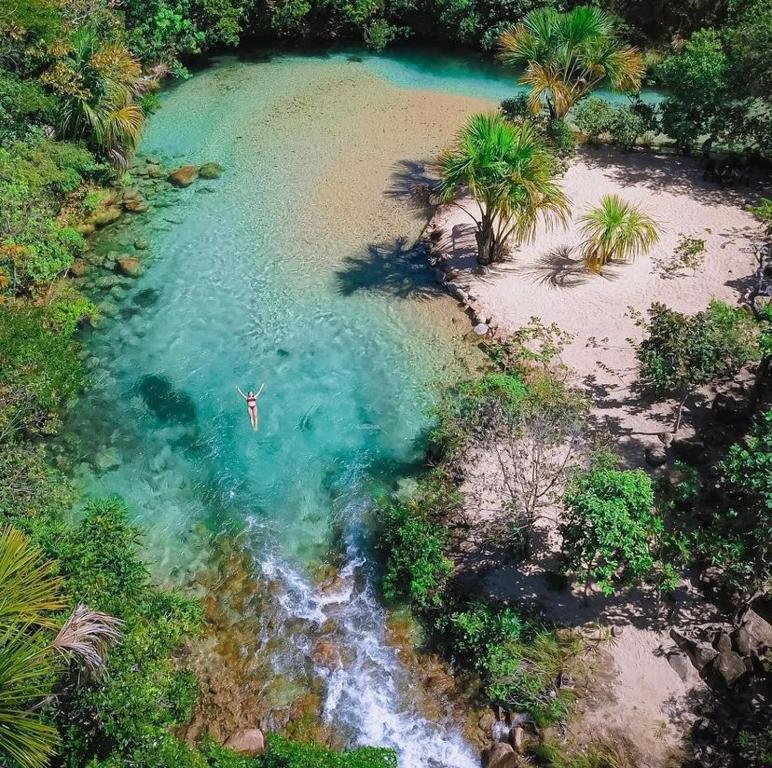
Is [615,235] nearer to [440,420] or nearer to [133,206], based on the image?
[440,420]

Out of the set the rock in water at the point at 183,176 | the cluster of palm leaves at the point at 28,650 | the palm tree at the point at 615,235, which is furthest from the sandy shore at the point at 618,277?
the cluster of palm leaves at the point at 28,650

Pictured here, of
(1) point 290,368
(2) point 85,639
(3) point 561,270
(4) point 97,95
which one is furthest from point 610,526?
(4) point 97,95

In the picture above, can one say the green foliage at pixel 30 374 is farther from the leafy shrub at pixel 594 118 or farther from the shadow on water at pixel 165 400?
the leafy shrub at pixel 594 118

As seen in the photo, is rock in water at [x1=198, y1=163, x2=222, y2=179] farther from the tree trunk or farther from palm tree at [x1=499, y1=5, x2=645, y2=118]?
palm tree at [x1=499, y1=5, x2=645, y2=118]

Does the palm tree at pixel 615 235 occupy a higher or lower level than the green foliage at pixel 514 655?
higher

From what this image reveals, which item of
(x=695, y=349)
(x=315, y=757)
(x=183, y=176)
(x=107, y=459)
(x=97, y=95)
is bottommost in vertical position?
(x=315, y=757)

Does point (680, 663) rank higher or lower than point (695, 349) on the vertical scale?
lower

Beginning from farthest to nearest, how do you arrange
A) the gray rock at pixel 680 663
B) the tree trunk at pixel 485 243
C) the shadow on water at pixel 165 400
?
1. the tree trunk at pixel 485 243
2. the shadow on water at pixel 165 400
3. the gray rock at pixel 680 663
